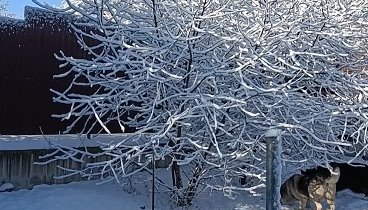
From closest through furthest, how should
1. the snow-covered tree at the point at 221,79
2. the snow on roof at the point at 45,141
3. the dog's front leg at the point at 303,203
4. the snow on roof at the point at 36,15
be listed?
the snow-covered tree at the point at 221,79 → the dog's front leg at the point at 303,203 → the snow on roof at the point at 45,141 → the snow on roof at the point at 36,15

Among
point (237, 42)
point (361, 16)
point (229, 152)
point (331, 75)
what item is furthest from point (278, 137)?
point (361, 16)

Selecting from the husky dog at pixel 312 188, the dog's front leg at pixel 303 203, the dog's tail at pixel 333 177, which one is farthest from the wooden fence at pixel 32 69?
the dog's tail at pixel 333 177

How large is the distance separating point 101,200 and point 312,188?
326 centimetres

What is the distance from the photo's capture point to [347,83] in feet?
26.2

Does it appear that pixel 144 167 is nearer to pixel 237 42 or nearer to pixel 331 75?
pixel 237 42

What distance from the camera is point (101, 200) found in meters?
7.88

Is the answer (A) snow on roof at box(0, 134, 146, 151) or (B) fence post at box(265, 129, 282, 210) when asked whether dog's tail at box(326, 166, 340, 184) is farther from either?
(B) fence post at box(265, 129, 282, 210)

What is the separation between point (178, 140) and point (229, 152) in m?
0.90

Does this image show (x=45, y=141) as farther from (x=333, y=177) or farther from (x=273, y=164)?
(x=273, y=164)

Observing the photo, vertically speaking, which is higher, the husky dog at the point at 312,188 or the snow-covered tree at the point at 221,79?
the snow-covered tree at the point at 221,79

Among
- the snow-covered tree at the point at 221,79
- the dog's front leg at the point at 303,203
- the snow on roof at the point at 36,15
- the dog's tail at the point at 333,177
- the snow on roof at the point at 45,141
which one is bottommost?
the dog's front leg at the point at 303,203

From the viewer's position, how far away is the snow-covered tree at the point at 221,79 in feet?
22.2

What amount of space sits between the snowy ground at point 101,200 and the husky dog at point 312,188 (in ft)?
1.71

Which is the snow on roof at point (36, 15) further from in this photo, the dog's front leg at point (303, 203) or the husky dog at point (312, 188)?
the dog's front leg at point (303, 203)
